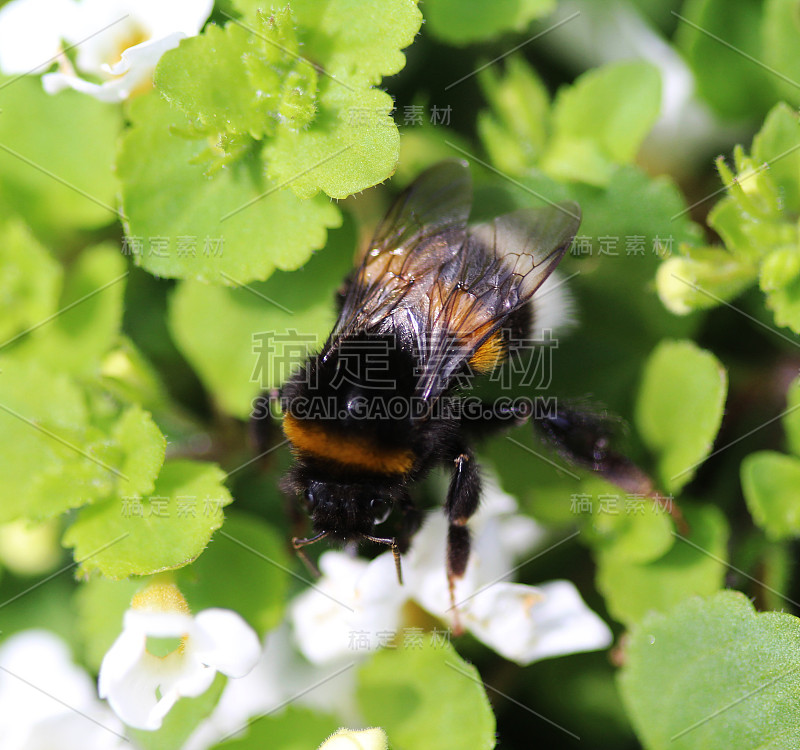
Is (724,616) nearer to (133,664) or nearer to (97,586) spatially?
(133,664)

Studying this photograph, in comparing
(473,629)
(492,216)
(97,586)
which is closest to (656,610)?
(473,629)

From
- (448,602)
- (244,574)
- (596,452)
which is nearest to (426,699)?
(448,602)

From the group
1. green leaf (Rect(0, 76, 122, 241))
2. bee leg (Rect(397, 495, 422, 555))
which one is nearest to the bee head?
bee leg (Rect(397, 495, 422, 555))

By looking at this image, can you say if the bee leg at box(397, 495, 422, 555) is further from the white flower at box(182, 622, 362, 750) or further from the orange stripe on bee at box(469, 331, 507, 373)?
the white flower at box(182, 622, 362, 750)

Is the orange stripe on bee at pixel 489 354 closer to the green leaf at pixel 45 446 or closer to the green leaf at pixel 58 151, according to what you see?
the green leaf at pixel 45 446

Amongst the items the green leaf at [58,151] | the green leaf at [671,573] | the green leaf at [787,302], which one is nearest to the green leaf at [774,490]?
the green leaf at [671,573]

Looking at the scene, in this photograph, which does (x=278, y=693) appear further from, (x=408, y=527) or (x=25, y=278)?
(x=25, y=278)
